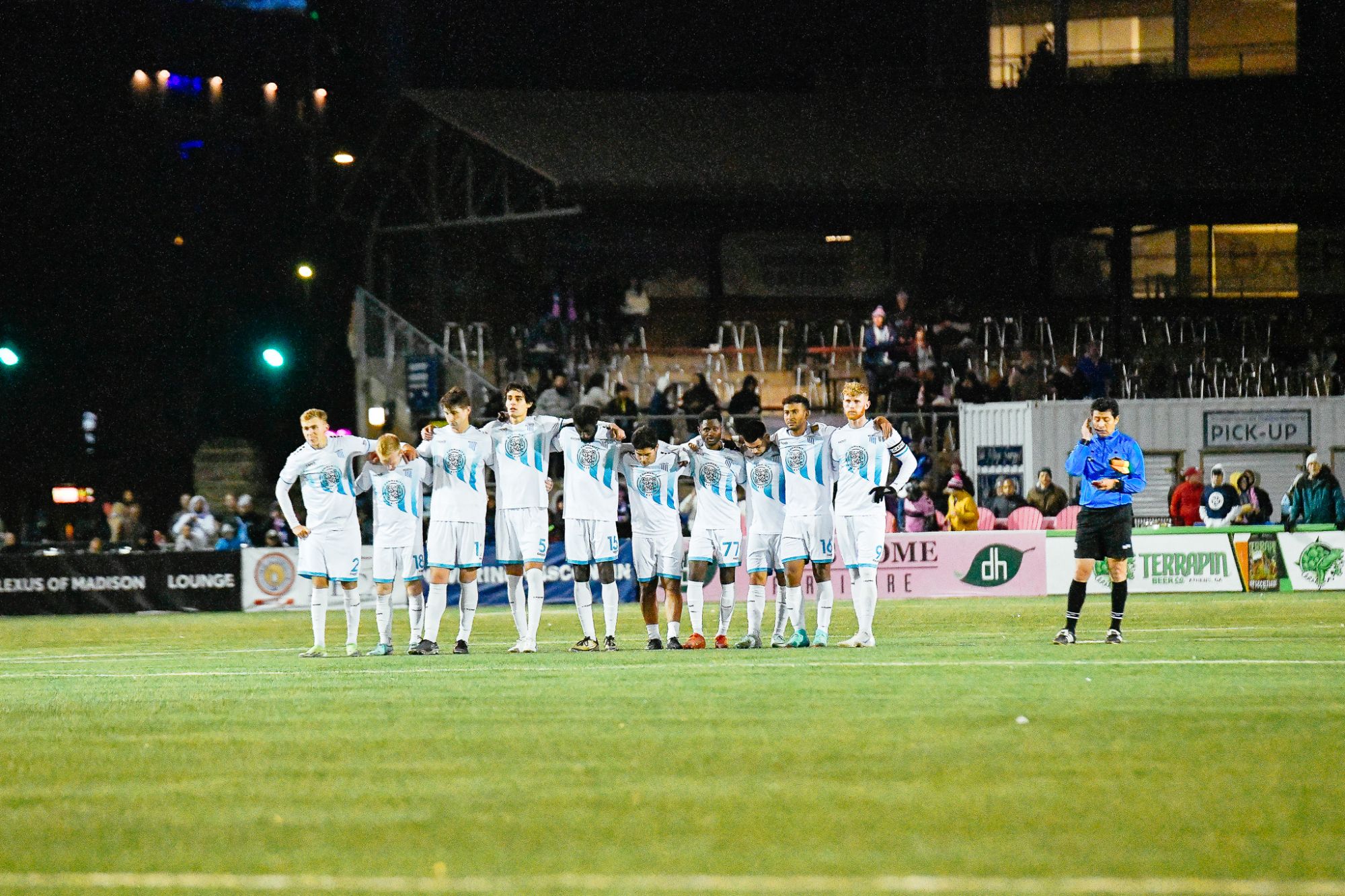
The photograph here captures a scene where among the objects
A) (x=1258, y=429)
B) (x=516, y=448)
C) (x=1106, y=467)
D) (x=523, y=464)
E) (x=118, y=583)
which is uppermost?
(x=1258, y=429)

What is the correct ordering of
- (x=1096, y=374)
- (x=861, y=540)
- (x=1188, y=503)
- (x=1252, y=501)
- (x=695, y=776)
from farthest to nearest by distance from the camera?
(x=1096, y=374)
(x=1188, y=503)
(x=1252, y=501)
(x=861, y=540)
(x=695, y=776)

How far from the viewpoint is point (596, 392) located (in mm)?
30594

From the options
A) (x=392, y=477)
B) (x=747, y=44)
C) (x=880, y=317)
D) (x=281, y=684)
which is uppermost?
(x=747, y=44)

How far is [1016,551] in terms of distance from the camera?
26.3 meters

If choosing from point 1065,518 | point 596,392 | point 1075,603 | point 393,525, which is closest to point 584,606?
point 393,525

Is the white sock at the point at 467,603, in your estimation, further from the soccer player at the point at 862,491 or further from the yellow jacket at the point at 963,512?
the yellow jacket at the point at 963,512

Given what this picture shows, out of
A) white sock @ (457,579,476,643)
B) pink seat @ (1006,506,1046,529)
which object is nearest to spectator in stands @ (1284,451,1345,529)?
pink seat @ (1006,506,1046,529)

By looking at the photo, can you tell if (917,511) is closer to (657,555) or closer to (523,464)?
(657,555)

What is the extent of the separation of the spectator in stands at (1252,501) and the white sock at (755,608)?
13.8 m

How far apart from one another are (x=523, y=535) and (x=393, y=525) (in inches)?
59.2

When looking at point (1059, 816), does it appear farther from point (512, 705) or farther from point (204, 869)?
point (512, 705)

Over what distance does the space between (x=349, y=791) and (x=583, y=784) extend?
100cm

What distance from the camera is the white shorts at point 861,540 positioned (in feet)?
50.6

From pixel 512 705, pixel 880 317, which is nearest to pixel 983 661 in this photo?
pixel 512 705
